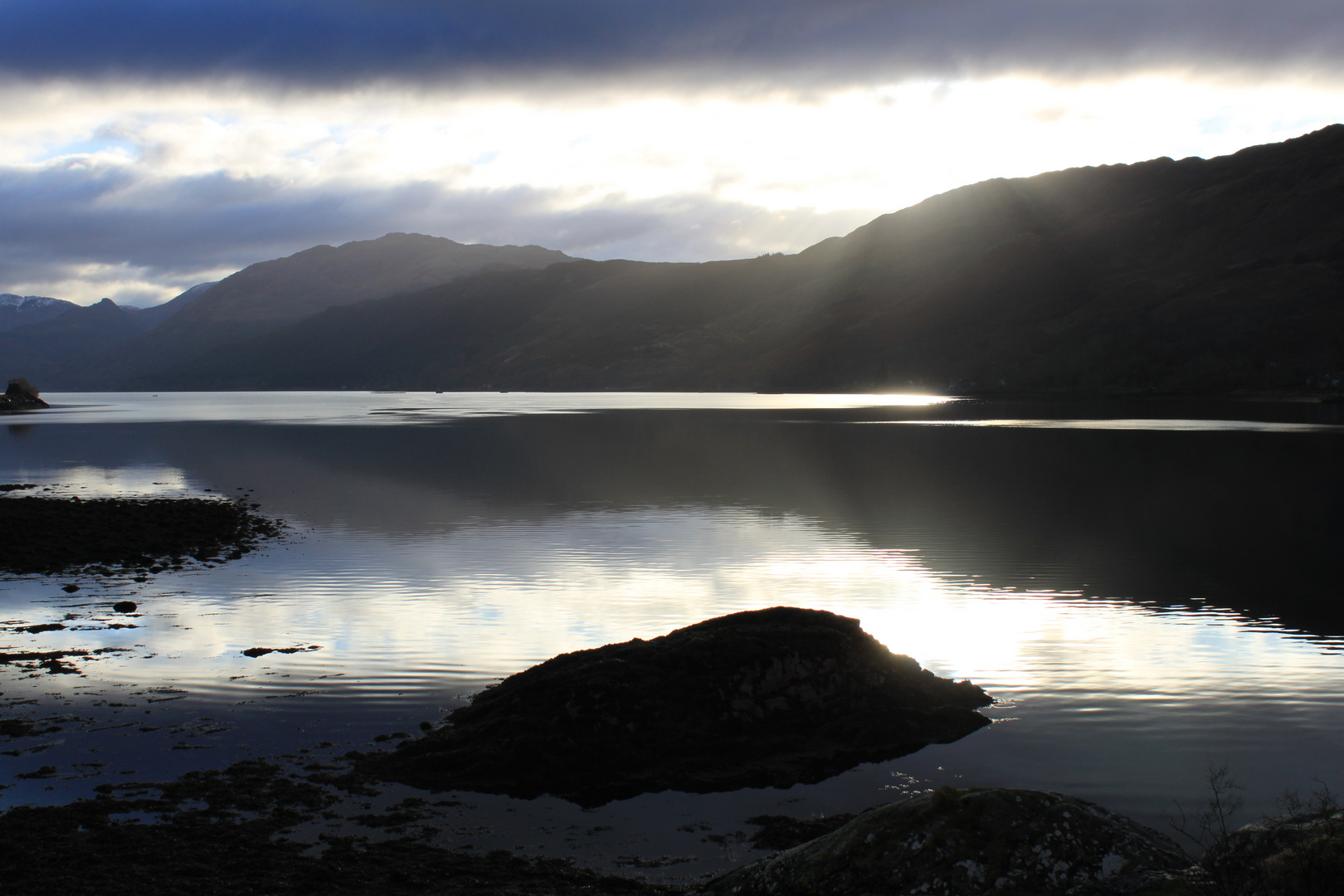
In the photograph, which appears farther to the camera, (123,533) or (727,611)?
(123,533)

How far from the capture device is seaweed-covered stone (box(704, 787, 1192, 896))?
26.2ft

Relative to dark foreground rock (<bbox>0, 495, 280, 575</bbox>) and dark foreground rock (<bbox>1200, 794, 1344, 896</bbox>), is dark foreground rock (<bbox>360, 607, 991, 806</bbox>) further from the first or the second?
dark foreground rock (<bbox>0, 495, 280, 575</bbox>)

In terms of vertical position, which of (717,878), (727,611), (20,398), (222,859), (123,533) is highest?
(20,398)

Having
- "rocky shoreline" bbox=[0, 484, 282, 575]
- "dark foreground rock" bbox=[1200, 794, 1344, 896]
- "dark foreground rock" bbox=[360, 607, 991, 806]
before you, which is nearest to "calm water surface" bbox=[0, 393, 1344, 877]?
"dark foreground rock" bbox=[360, 607, 991, 806]

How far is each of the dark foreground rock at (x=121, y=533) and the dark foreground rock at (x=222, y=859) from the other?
62.0 feet

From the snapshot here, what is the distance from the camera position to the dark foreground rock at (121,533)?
Result: 29008 millimetres

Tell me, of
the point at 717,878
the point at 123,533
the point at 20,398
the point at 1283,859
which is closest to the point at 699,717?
the point at 717,878

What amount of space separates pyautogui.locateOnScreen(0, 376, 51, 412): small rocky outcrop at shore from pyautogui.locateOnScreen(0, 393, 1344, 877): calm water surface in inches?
4770

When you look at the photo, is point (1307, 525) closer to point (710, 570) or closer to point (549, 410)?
point (710, 570)

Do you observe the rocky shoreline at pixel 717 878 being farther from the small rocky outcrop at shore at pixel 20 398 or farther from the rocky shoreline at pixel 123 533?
the small rocky outcrop at shore at pixel 20 398

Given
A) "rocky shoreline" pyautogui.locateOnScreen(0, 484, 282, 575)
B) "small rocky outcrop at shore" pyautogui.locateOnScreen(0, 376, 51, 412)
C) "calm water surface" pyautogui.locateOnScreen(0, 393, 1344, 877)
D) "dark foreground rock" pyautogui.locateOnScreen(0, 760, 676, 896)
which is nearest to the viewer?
"dark foreground rock" pyautogui.locateOnScreen(0, 760, 676, 896)

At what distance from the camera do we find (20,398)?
164500 mm

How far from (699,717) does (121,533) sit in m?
27.2

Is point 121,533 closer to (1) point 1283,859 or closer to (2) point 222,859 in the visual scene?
(2) point 222,859
